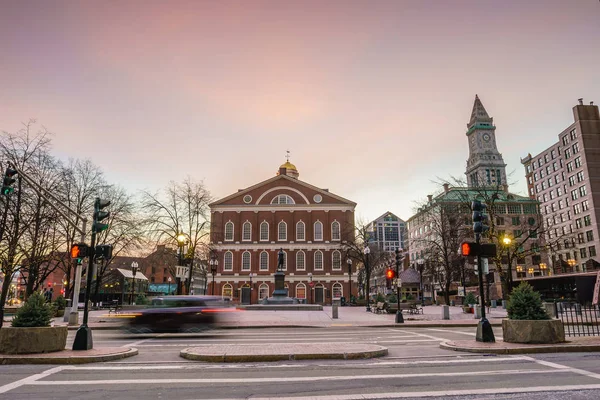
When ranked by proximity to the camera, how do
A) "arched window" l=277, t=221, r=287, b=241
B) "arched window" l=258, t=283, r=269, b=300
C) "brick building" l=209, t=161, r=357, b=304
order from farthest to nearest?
"arched window" l=277, t=221, r=287, b=241 → "brick building" l=209, t=161, r=357, b=304 → "arched window" l=258, t=283, r=269, b=300

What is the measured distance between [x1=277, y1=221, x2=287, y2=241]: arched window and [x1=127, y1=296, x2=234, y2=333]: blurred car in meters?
47.1

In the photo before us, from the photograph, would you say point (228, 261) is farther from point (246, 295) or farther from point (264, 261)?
point (246, 295)

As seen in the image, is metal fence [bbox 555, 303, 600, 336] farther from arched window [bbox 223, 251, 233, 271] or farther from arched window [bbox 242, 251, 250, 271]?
arched window [bbox 223, 251, 233, 271]

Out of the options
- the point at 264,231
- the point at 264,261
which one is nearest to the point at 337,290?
the point at 264,261

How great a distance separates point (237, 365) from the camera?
9.23m

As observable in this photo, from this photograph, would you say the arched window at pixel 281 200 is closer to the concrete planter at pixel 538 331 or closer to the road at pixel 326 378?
the concrete planter at pixel 538 331

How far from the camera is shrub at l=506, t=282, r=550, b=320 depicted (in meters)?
11.3

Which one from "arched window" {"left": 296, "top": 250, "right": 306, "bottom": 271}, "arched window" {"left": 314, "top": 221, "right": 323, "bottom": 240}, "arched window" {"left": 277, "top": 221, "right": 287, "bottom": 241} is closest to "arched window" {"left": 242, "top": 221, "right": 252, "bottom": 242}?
"arched window" {"left": 277, "top": 221, "right": 287, "bottom": 241}

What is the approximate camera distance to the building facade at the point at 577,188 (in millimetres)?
75875

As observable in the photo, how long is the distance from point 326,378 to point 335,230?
191 ft

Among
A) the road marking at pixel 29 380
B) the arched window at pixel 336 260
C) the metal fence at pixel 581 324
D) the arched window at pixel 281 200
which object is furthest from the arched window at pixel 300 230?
the road marking at pixel 29 380

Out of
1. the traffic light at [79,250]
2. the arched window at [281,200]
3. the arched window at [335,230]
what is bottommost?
the traffic light at [79,250]

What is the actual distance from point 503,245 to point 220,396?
31.0 meters

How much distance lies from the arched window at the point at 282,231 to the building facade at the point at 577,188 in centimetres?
4553
